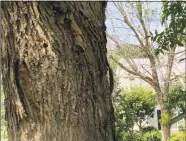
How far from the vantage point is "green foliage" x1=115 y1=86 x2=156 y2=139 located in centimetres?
919

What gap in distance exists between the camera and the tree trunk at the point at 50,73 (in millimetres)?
999

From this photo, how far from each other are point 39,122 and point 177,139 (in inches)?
320

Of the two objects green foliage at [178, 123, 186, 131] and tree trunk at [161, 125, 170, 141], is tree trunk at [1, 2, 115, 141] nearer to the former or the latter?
tree trunk at [161, 125, 170, 141]

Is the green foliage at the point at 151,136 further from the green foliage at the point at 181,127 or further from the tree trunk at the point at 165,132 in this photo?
the green foliage at the point at 181,127

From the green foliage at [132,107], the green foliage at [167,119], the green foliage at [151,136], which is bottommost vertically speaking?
the green foliage at [151,136]

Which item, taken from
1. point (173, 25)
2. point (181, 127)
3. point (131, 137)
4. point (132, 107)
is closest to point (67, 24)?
point (173, 25)

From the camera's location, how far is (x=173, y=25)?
2.38m

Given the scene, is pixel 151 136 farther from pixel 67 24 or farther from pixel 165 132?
pixel 67 24

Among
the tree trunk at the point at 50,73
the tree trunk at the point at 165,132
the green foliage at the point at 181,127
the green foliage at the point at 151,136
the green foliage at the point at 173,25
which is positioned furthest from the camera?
the green foliage at the point at 181,127

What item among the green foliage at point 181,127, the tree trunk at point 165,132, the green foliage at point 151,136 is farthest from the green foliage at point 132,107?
the green foliage at point 181,127

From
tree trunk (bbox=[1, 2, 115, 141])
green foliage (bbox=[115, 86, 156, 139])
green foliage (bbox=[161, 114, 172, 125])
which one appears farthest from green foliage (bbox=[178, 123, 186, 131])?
tree trunk (bbox=[1, 2, 115, 141])

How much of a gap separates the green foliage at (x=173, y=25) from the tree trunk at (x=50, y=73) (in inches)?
55.5

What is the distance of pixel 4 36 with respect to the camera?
3.43 ft

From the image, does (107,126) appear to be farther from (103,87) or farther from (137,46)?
(137,46)
